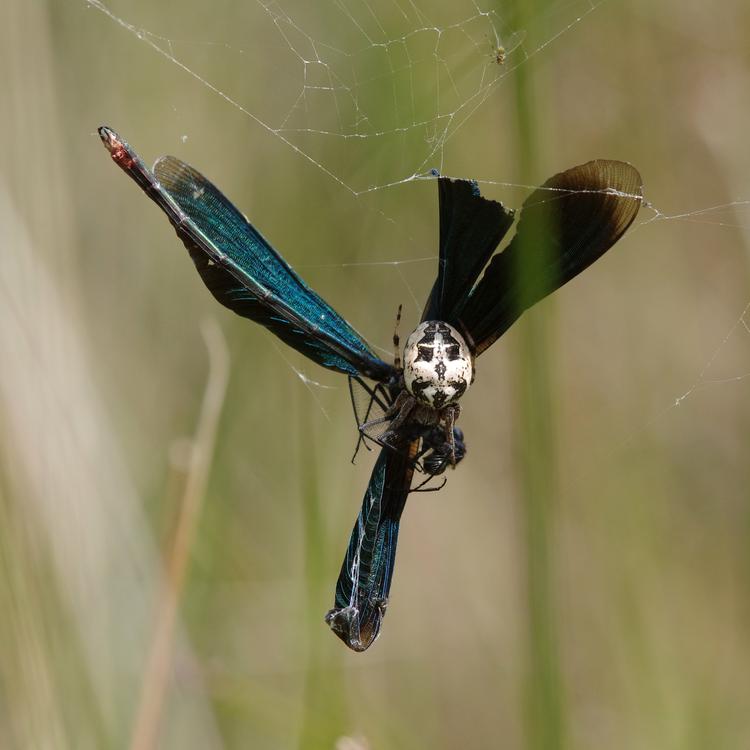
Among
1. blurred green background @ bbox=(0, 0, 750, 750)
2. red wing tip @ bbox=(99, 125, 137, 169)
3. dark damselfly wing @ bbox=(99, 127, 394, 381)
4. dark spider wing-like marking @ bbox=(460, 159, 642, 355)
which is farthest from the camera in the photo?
blurred green background @ bbox=(0, 0, 750, 750)

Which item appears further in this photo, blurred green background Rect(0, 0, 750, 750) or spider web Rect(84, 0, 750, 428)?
blurred green background Rect(0, 0, 750, 750)

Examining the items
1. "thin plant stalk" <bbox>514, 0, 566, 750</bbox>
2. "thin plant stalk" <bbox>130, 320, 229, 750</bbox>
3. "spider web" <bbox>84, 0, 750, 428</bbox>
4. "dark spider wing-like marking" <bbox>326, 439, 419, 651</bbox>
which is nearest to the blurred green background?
"spider web" <bbox>84, 0, 750, 428</bbox>

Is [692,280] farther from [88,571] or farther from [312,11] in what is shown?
[88,571]

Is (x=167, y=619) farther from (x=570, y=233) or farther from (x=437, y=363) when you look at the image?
(x=570, y=233)

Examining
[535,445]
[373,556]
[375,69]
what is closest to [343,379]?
[375,69]

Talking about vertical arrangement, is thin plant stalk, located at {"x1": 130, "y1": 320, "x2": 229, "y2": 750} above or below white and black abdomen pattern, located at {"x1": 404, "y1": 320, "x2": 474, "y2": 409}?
below

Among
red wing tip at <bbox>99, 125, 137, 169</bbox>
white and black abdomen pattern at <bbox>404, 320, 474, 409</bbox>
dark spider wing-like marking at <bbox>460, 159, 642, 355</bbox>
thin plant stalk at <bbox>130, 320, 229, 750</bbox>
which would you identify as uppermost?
red wing tip at <bbox>99, 125, 137, 169</bbox>

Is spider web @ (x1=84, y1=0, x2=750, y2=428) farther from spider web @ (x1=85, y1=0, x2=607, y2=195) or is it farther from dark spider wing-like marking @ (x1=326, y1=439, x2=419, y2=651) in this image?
dark spider wing-like marking @ (x1=326, y1=439, x2=419, y2=651)
